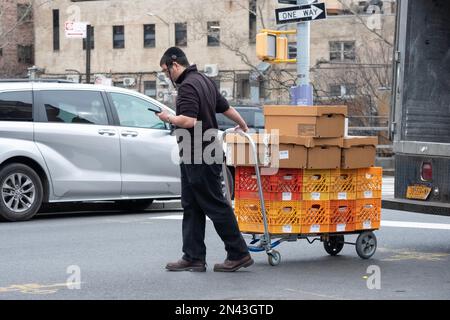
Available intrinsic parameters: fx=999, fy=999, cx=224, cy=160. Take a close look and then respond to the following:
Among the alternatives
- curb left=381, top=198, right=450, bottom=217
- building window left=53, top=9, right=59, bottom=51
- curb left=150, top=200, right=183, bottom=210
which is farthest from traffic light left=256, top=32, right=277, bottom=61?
building window left=53, top=9, right=59, bottom=51

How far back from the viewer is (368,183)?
9688mm

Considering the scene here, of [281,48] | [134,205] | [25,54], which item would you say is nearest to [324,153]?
[134,205]

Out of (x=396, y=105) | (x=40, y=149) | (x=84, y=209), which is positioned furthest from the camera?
(x=84, y=209)

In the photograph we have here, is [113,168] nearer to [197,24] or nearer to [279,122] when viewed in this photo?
[279,122]

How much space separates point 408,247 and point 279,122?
2325mm

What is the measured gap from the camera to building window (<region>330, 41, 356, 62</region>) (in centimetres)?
5043

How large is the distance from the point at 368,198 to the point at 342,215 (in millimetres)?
401

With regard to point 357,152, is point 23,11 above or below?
above

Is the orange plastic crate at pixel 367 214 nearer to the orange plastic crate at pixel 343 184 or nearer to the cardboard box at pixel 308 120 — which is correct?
the orange plastic crate at pixel 343 184

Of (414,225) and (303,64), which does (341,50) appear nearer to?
(303,64)

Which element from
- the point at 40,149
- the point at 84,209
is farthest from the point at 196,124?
the point at 84,209

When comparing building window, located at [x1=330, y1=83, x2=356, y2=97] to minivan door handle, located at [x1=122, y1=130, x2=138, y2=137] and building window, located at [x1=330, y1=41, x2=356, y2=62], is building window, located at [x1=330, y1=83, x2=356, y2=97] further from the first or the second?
minivan door handle, located at [x1=122, y1=130, x2=138, y2=137]

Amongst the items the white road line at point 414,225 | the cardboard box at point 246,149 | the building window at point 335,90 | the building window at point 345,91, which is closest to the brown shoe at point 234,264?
the cardboard box at point 246,149
